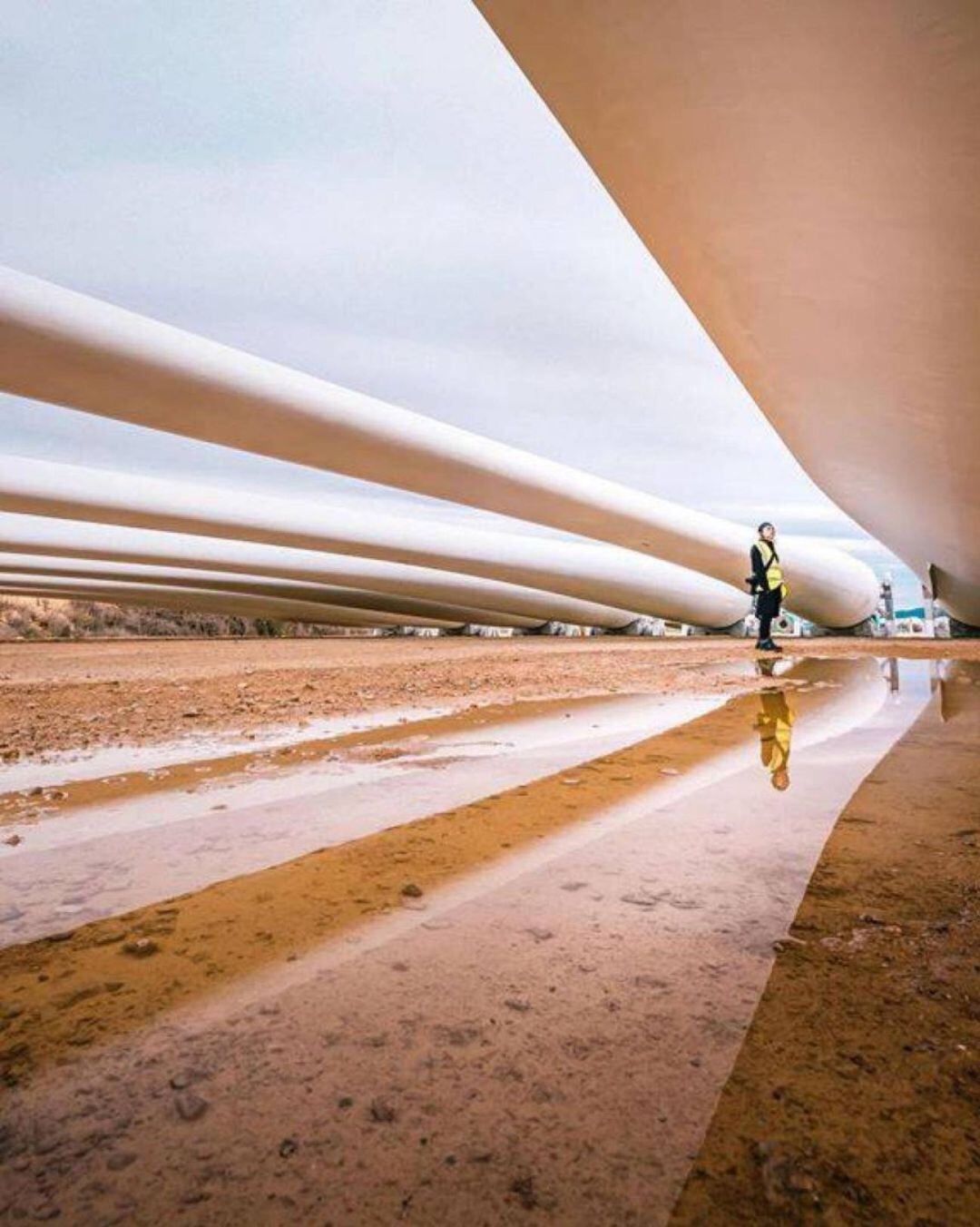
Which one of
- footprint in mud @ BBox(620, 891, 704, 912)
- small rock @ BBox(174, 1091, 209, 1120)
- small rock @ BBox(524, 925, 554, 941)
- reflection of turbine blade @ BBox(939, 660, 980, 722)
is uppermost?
reflection of turbine blade @ BBox(939, 660, 980, 722)

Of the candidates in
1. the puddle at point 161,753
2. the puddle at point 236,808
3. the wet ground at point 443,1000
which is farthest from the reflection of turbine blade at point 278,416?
the wet ground at point 443,1000

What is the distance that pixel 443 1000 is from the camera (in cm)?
79

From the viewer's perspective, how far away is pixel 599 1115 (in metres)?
0.59

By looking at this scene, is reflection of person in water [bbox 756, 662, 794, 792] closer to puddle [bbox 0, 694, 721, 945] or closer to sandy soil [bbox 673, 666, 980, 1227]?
puddle [bbox 0, 694, 721, 945]

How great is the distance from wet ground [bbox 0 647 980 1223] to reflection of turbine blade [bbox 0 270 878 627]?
15.8 ft

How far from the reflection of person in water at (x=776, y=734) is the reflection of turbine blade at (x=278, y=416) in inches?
203

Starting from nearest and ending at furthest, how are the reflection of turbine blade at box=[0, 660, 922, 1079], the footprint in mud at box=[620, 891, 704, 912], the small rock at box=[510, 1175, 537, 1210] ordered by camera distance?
the small rock at box=[510, 1175, 537, 1210], the reflection of turbine blade at box=[0, 660, 922, 1079], the footprint in mud at box=[620, 891, 704, 912]

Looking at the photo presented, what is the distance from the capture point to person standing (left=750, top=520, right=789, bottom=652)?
26.7 ft

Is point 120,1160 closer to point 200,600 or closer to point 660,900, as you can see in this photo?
point 660,900

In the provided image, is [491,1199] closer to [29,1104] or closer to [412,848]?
[29,1104]

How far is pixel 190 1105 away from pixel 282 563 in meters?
12.8

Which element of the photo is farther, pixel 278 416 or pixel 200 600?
pixel 200 600

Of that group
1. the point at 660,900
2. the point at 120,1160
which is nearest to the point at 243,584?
the point at 660,900

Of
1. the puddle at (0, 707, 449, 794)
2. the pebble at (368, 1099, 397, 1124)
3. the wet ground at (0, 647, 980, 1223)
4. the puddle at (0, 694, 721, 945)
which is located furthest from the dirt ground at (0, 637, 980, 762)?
the pebble at (368, 1099, 397, 1124)
